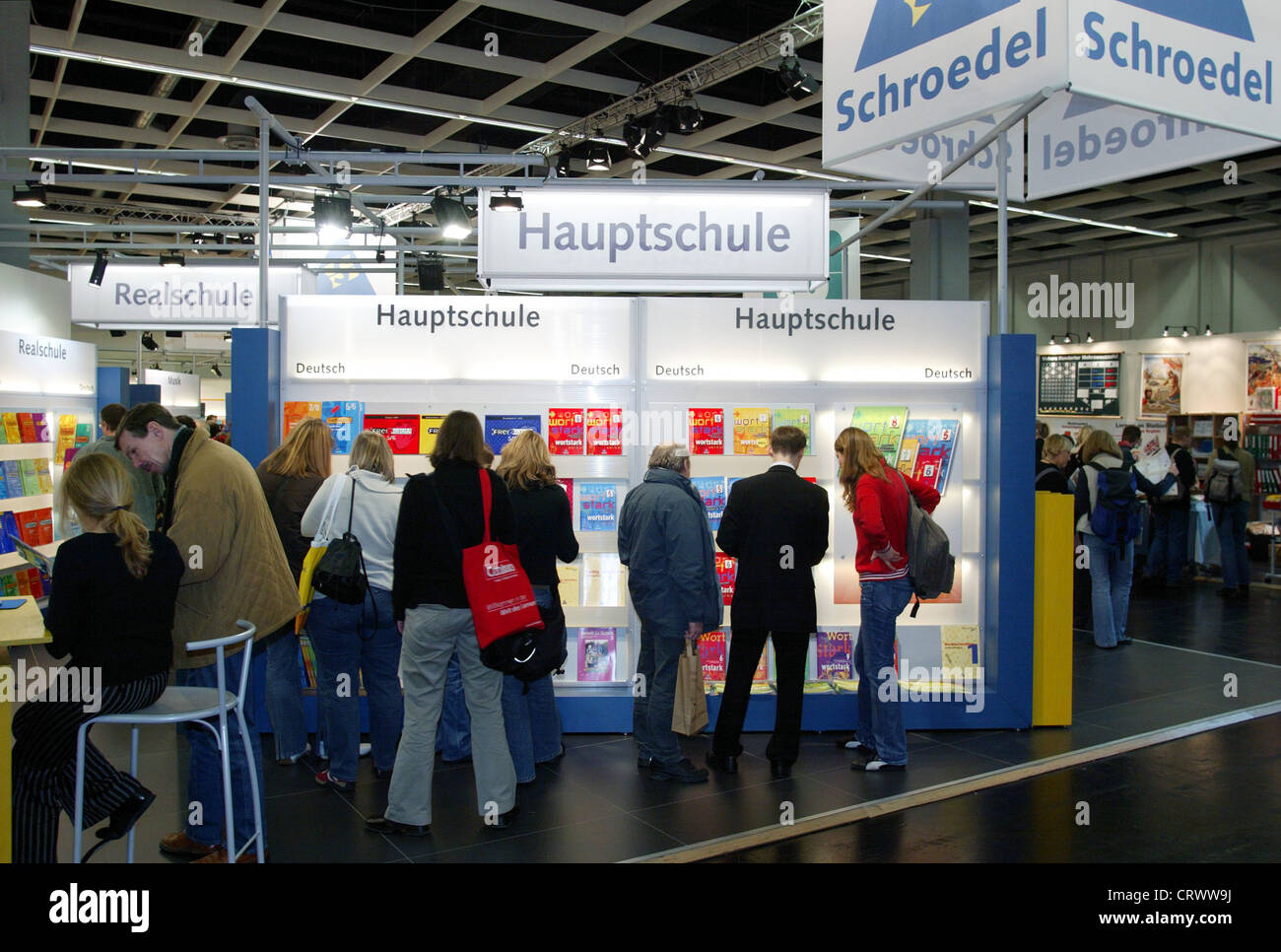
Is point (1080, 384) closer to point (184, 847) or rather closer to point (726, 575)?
point (726, 575)

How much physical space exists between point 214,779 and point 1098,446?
680cm

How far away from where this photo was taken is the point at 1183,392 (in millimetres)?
14172

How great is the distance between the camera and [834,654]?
5.53m

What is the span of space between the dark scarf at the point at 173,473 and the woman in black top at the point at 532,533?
55.5 inches

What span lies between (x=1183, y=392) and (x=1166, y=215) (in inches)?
98.5

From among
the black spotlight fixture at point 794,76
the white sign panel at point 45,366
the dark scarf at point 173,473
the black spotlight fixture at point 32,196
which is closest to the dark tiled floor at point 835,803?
the dark scarf at point 173,473

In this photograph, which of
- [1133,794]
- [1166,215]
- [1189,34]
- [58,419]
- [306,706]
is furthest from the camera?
[1166,215]

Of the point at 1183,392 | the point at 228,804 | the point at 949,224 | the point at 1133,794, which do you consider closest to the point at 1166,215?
the point at 1183,392

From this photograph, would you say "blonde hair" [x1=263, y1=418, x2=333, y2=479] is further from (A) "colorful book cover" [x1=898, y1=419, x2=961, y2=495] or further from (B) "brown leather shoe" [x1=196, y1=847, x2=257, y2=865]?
(A) "colorful book cover" [x1=898, y1=419, x2=961, y2=495]

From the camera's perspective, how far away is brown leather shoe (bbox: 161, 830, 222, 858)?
3637 millimetres

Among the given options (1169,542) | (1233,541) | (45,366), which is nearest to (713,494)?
(45,366)

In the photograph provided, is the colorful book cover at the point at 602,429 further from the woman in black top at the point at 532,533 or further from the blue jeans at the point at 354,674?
the blue jeans at the point at 354,674
